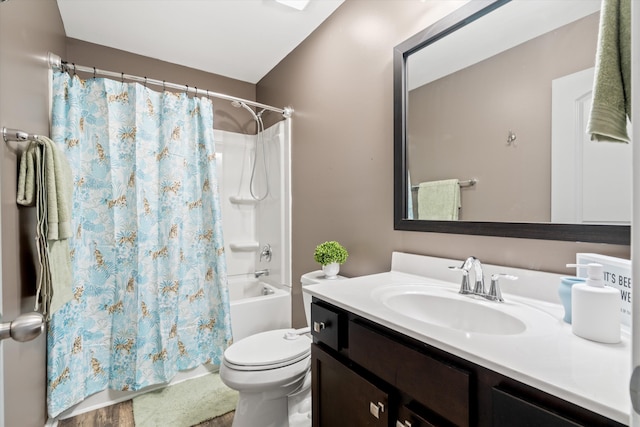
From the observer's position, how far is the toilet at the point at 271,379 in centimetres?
136

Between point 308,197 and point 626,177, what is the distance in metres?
1.64

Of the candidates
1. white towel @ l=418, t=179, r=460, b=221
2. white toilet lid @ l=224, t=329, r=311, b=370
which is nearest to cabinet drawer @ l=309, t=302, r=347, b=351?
white toilet lid @ l=224, t=329, r=311, b=370

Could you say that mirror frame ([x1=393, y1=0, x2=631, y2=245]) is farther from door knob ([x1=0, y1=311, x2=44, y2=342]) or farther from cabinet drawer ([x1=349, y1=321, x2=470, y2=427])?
door knob ([x1=0, y1=311, x2=44, y2=342])

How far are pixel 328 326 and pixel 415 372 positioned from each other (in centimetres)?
36

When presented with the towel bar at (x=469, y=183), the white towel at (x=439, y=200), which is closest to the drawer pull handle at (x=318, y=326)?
the white towel at (x=439, y=200)

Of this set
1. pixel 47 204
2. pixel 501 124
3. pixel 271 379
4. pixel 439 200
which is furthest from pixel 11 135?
pixel 501 124

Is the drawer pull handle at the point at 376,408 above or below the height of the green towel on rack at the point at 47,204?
below

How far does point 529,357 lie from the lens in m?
0.58

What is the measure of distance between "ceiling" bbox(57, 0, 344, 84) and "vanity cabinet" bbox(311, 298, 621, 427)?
6.02ft

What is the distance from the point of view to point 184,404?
1836 millimetres

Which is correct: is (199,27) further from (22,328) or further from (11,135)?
(22,328)

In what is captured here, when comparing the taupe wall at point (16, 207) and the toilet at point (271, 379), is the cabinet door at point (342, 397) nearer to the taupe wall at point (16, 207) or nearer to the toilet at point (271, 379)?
the toilet at point (271, 379)

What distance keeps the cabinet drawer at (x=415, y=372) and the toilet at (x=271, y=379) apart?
0.62 metres

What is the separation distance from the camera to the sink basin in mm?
899
